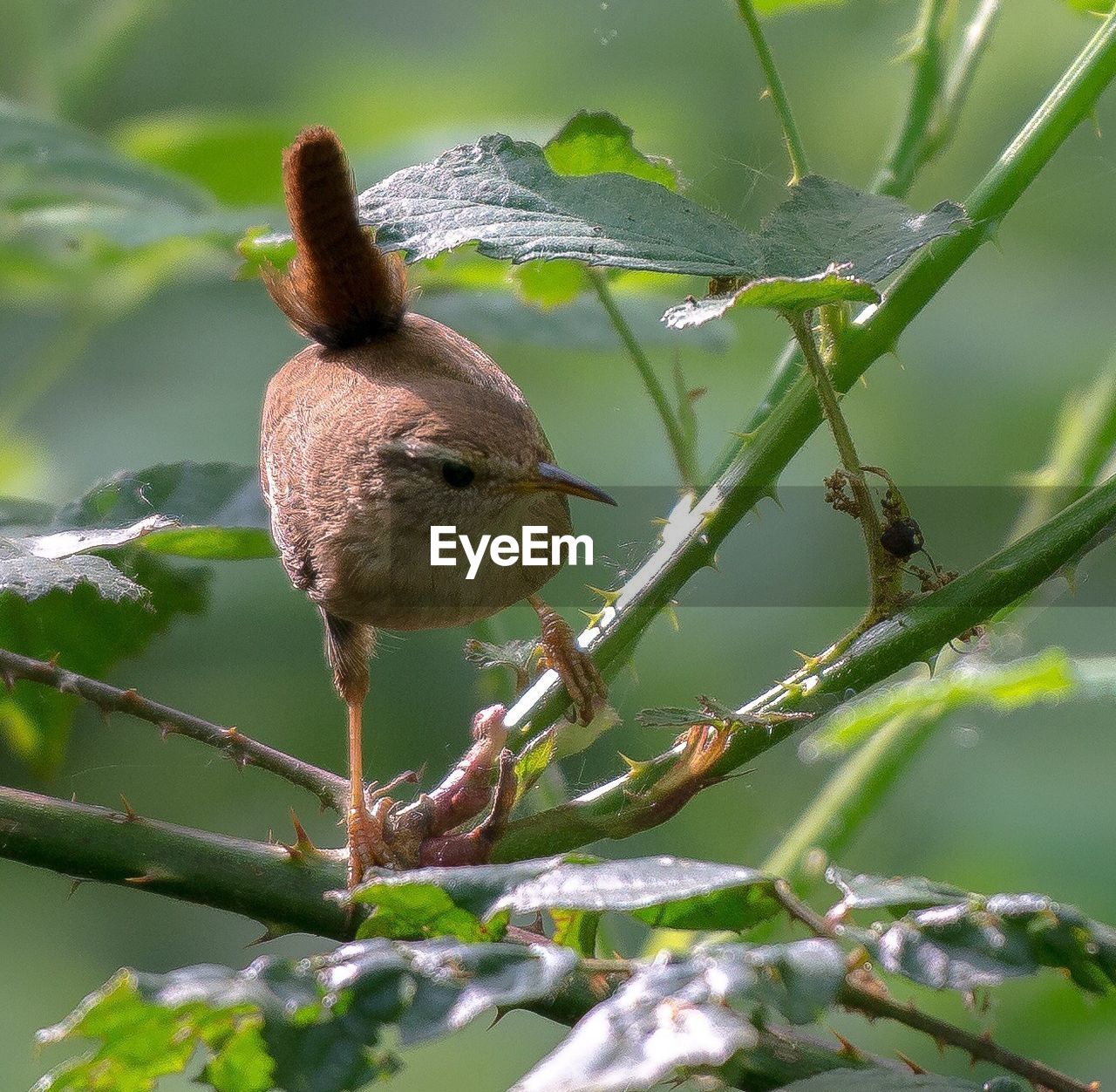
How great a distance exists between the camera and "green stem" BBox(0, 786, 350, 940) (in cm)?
112

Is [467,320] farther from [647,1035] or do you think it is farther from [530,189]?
[647,1035]

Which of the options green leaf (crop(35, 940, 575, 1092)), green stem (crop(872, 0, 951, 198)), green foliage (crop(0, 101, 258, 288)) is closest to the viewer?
green leaf (crop(35, 940, 575, 1092))

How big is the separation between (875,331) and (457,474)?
0.74 meters

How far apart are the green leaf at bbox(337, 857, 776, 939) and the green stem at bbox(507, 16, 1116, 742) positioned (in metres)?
0.43

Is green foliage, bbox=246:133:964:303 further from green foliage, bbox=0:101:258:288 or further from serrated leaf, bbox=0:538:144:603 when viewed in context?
green foliage, bbox=0:101:258:288

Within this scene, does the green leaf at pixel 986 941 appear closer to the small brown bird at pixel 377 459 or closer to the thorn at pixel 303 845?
the thorn at pixel 303 845

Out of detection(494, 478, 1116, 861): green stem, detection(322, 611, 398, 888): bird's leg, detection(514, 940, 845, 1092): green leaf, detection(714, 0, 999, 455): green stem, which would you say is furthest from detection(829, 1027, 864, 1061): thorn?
detection(322, 611, 398, 888): bird's leg

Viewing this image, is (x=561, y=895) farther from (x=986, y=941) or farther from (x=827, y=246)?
(x=827, y=246)

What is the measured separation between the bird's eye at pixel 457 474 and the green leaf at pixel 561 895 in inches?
37.2

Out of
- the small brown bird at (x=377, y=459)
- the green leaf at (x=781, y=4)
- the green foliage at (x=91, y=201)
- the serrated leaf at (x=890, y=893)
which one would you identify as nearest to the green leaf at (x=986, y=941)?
the serrated leaf at (x=890, y=893)

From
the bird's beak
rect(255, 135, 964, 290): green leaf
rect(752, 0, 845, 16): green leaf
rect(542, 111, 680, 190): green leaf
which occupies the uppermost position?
rect(752, 0, 845, 16): green leaf

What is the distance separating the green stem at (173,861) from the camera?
3.67 ft

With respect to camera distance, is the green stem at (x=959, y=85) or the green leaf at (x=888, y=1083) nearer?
the green leaf at (x=888, y=1083)

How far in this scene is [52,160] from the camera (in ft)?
6.70
